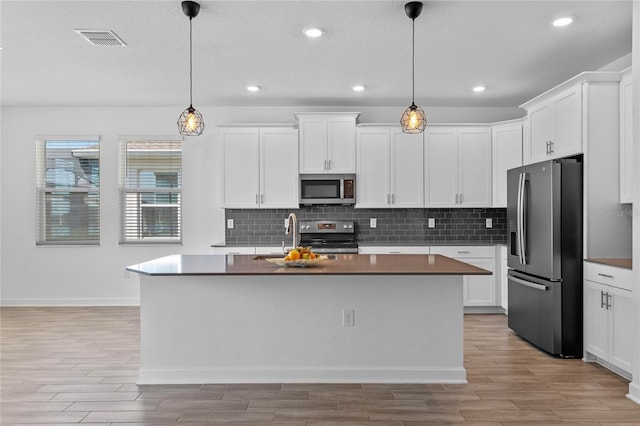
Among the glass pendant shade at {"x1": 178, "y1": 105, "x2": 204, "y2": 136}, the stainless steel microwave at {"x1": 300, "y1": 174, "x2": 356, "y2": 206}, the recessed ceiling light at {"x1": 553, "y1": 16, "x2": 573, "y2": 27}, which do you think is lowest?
the stainless steel microwave at {"x1": 300, "y1": 174, "x2": 356, "y2": 206}

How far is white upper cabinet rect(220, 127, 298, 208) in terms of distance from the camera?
5.75 meters

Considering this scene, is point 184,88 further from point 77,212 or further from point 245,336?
point 245,336

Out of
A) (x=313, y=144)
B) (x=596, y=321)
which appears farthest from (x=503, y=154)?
(x=596, y=321)

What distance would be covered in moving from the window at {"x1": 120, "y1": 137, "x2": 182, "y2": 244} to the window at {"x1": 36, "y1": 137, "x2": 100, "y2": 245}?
1.28ft

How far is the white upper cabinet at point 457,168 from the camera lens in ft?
18.9

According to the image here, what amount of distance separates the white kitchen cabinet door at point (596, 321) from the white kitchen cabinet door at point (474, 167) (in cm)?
213

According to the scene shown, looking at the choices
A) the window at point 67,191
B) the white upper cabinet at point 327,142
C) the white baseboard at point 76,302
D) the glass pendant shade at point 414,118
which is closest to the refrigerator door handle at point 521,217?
the glass pendant shade at point 414,118

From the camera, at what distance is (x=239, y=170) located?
18.9ft

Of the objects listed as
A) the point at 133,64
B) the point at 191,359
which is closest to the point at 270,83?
the point at 133,64

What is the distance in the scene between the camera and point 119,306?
6.08 m

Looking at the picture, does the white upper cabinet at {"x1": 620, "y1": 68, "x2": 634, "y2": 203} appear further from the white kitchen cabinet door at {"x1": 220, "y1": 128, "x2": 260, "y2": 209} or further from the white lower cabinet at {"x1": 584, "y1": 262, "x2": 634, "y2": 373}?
the white kitchen cabinet door at {"x1": 220, "y1": 128, "x2": 260, "y2": 209}

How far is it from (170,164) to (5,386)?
3489 mm

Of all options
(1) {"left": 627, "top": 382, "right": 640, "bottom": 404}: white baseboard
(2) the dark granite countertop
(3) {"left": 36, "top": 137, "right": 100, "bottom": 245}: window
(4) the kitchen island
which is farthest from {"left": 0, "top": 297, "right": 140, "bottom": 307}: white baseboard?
(1) {"left": 627, "top": 382, "right": 640, "bottom": 404}: white baseboard

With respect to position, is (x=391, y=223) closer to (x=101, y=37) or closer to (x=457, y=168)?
(x=457, y=168)
